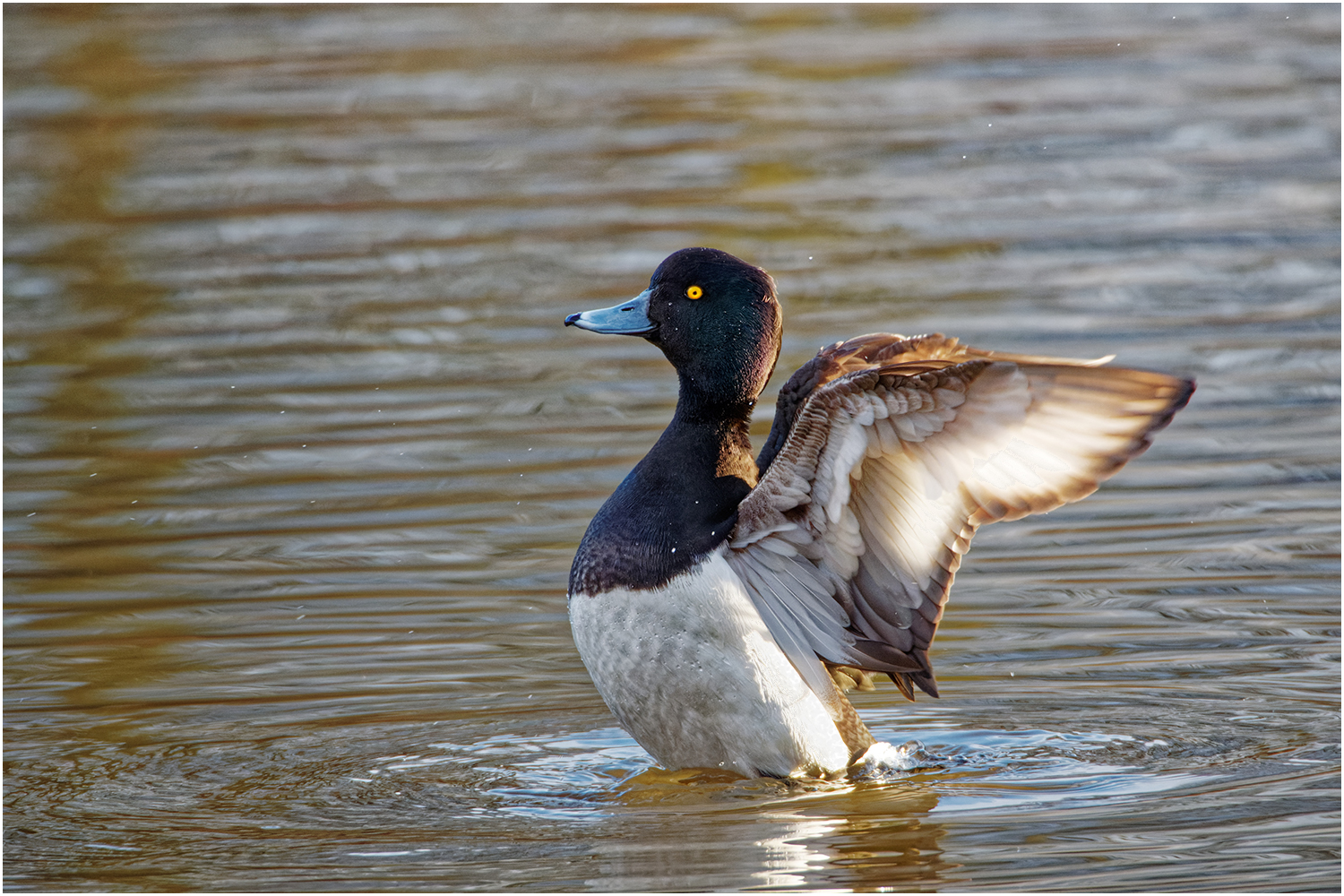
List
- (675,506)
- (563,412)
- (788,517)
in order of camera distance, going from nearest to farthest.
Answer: (788,517) < (675,506) < (563,412)

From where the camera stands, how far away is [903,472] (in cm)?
561

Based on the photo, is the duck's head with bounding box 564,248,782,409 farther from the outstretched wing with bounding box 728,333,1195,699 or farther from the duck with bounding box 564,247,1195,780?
the outstretched wing with bounding box 728,333,1195,699

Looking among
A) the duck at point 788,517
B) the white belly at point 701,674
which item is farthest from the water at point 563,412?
the duck at point 788,517

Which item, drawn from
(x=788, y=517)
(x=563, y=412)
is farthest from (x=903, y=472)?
(x=563, y=412)

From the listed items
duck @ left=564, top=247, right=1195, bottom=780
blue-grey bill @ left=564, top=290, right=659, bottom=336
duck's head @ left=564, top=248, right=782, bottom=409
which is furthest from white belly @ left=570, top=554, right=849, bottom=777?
blue-grey bill @ left=564, top=290, right=659, bottom=336

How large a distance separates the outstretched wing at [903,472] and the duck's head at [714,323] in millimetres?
222

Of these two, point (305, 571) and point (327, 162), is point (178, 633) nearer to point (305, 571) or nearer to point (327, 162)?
point (305, 571)

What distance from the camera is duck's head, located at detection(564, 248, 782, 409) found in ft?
19.9

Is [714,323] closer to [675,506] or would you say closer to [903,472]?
[675,506]

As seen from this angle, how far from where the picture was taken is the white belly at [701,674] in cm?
586

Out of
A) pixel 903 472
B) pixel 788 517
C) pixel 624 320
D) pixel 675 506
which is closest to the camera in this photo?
pixel 903 472

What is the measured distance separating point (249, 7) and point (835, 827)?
15.6 m

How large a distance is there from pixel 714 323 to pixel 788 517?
2.25ft

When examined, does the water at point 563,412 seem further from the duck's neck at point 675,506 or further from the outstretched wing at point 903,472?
the duck's neck at point 675,506
